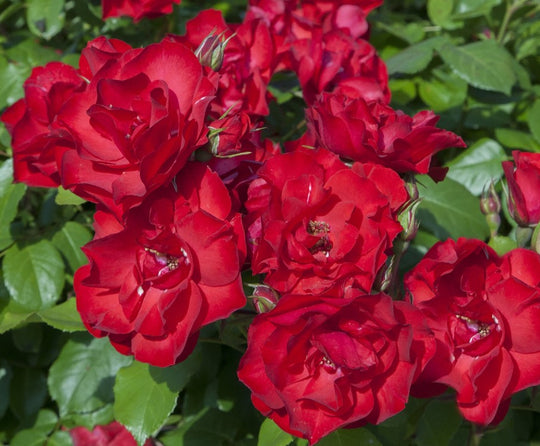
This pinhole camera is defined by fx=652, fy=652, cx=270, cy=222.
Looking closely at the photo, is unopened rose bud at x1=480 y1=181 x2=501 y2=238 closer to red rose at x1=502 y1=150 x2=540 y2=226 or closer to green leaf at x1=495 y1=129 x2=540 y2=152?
red rose at x1=502 y1=150 x2=540 y2=226

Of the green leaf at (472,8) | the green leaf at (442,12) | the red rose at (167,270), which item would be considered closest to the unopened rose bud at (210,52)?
the red rose at (167,270)

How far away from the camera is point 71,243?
131 centimetres

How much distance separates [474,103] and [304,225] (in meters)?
1.11

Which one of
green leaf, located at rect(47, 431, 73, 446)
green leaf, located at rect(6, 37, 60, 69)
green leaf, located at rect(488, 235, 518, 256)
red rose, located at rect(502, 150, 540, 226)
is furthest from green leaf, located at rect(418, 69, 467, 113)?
green leaf, located at rect(47, 431, 73, 446)

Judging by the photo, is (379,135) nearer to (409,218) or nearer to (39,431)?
(409,218)

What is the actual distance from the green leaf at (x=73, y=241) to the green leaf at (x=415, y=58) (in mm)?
784

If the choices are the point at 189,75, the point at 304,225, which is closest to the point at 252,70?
the point at 189,75

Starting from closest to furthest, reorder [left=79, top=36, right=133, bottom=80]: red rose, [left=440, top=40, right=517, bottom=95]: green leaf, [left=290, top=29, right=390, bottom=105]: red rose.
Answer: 1. [left=79, top=36, right=133, bottom=80]: red rose
2. [left=290, top=29, right=390, bottom=105]: red rose
3. [left=440, top=40, right=517, bottom=95]: green leaf

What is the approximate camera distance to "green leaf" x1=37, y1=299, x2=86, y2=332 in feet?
3.45

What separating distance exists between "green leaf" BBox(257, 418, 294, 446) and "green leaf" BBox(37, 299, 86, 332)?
335 mm

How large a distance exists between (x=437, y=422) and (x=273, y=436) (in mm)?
316

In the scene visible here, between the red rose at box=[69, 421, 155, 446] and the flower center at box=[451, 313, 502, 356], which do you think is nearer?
the flower center at box=[451, 313, 502, 356]

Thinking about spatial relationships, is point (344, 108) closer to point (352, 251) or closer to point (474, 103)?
point (352, 251)

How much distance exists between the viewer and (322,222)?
0.78 meters
